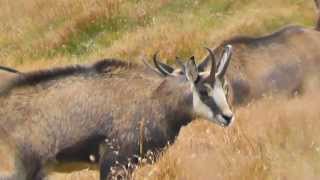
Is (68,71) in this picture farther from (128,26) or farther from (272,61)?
(128,26)

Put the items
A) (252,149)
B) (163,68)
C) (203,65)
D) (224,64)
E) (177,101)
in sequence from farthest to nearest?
(203,65) < (163,68) < (224,64) < (177,101) < (252,149)

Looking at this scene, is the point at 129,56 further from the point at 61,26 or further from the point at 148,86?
the point at 148,86

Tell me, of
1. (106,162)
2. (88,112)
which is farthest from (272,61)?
(106,162)

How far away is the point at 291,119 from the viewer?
1177cm

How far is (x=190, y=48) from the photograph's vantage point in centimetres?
2172

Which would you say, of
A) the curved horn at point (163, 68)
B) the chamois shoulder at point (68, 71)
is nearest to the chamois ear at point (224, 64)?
the curved horn at point (163, 68)

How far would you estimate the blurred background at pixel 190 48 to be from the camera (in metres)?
9.91

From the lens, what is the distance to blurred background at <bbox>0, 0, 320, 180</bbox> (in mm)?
9914

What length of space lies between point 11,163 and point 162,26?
13856 mm

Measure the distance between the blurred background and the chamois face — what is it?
318 millimetres

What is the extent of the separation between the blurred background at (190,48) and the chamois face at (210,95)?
318mm

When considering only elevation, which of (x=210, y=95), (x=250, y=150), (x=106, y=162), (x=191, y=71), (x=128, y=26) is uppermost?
(x=128, y=26)

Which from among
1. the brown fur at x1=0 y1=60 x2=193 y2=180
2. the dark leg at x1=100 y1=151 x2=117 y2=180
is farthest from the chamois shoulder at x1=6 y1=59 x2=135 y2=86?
the dark leg at x1=100 y1=151 x2=117 y2=180

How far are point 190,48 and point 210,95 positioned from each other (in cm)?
1096
